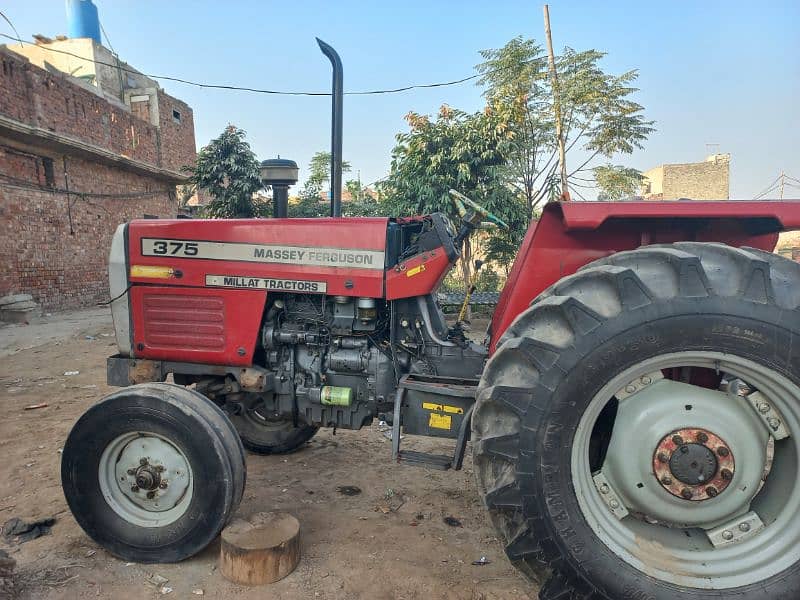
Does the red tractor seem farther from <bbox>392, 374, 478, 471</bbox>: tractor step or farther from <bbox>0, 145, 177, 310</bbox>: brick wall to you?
<bbox>0, 145, 177, 310</bbox>: brick wall

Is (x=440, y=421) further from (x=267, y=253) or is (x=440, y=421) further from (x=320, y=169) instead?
(x=320, y=169)

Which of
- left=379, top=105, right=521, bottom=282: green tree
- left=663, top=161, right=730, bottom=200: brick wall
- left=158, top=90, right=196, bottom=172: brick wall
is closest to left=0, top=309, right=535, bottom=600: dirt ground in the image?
left=379, top=105, right=521, bottom=282: green tree

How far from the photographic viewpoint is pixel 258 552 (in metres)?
2.13

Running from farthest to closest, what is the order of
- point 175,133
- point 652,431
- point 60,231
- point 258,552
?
1. point 175,133
2. point 60,231
3. point 258,552
4. point 652,431

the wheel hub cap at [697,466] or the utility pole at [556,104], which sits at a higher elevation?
the utility pole at [556,104]

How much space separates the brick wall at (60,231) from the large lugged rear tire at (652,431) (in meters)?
10.8

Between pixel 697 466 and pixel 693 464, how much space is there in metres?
0.01

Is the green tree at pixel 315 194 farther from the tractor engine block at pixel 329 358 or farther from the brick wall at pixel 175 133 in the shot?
the tractor engine block at pixel 329 358

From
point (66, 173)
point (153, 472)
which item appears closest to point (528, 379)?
point (153, 472)

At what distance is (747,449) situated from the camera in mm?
1738

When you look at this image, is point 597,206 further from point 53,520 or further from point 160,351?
point 53,520

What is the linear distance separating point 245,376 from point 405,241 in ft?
3.72

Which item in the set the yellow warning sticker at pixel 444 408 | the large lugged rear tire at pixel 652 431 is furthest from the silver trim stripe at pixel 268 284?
the large lugged rear tire at pixel 652 431

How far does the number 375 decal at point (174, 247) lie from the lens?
2633 mm
